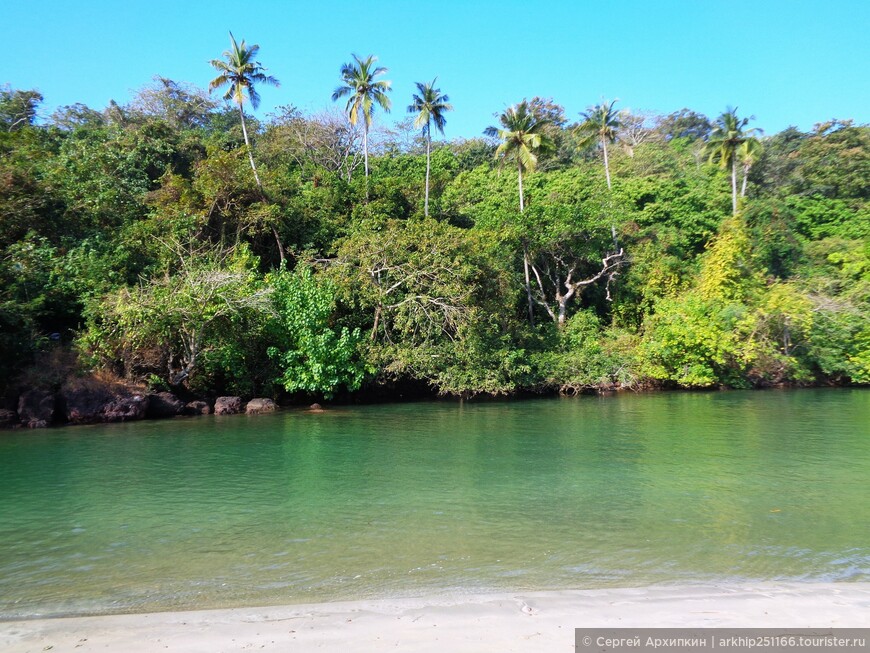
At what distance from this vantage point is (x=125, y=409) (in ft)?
65.1

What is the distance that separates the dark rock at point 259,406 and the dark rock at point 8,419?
659cm

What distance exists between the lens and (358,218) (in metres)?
29.4

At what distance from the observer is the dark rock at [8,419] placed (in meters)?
18.5

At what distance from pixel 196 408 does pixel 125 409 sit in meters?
2.29

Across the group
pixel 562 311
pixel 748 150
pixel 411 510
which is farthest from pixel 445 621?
pixel 748 150

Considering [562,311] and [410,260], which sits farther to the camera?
[562,311]

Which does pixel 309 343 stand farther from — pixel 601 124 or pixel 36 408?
pixel 601 124

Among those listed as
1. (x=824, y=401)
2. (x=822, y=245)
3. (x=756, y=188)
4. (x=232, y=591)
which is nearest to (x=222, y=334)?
(x=232, y=591)

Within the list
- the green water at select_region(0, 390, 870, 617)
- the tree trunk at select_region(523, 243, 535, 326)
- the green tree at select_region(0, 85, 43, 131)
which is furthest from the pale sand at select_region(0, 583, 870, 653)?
the green tree at select_region(0, 85, 43, 131)

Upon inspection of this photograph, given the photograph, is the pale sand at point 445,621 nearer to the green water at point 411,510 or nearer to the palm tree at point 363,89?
the green water at point 411,510

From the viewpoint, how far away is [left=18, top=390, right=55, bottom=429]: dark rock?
61.0 ft

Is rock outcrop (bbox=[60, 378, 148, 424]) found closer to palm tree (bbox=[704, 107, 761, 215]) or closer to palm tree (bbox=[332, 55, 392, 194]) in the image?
palm tree (bbox=[332, 55, 392, 194])

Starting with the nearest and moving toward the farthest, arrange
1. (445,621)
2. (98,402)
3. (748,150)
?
1. (445,621)
2. (98,402)
3. (748,150)

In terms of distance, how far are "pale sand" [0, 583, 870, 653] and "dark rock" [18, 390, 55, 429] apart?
14.8 metres
